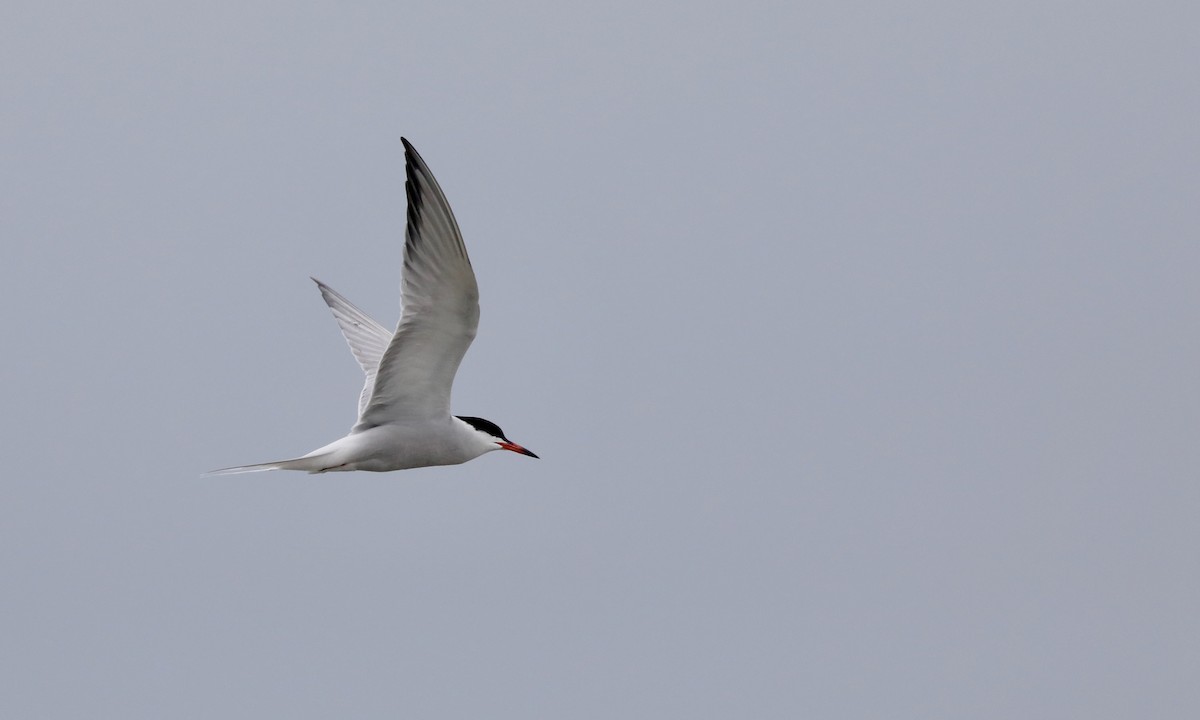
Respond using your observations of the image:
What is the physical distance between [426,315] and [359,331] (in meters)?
2.86

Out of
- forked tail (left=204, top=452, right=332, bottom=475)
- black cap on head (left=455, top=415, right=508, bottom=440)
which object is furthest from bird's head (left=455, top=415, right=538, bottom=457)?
forked tail (left=204, top=452, right=332, bottom=475)

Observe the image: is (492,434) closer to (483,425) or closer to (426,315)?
(483,425)

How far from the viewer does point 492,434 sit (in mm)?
8906

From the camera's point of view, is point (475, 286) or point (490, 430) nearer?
point (475, 286)

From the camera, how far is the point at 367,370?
10.1m

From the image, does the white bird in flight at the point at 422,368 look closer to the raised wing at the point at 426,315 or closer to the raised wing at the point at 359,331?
the raised wing at the point at 426,315

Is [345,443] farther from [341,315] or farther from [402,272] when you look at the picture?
[341,315]

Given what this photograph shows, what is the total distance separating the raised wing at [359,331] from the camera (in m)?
10.3

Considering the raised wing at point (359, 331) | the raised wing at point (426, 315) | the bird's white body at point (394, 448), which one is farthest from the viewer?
the raised wing at point (359, 331)

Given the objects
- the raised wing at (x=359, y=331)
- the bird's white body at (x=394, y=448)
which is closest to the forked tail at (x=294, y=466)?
the bird's white body at (x=394, y=448)

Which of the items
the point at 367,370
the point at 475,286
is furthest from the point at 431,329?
the point at 367,370

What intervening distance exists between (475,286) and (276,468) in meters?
1.54

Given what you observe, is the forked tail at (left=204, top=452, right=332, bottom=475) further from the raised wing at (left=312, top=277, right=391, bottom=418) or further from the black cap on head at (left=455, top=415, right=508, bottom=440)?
the raised wing at (left=312, top=277, right=391, bottom=418)

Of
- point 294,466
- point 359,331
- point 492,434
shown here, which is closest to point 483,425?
point 492,434
